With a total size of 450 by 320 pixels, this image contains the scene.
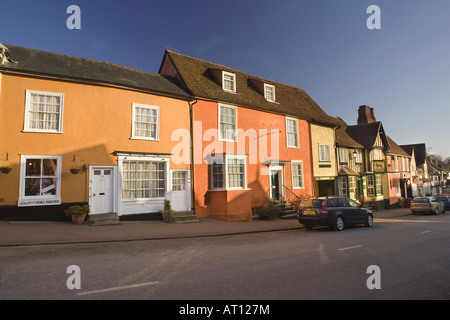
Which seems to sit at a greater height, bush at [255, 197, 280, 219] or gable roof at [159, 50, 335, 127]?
gable roof at [159, 50, 335, 127]

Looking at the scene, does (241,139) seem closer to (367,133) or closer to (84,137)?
(84,137)

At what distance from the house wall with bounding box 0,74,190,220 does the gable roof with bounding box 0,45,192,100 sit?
356mm

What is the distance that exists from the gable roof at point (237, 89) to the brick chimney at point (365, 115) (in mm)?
13591

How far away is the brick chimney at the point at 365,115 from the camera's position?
114 feet

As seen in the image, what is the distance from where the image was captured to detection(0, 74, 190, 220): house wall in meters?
11.7

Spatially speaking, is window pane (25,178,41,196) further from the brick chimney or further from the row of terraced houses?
the brick chimney

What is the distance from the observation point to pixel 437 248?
864 centimetres

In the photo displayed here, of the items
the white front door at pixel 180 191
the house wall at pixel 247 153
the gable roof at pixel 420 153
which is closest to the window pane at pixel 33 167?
the white front door at pixel 180 191

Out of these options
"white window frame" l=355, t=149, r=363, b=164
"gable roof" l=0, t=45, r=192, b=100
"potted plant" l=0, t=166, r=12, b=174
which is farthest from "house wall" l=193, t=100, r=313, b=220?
"potted plant" l=0, t=166, r=12, b=174

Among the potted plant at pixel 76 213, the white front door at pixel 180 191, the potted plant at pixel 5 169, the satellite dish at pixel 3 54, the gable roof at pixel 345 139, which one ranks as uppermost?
the satellite dish at pixel 3 54

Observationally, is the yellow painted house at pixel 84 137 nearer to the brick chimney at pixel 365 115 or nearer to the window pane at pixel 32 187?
the window pane at pixel 32 187

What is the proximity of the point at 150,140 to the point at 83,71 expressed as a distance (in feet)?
15.3

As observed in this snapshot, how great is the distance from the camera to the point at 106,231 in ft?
36.3

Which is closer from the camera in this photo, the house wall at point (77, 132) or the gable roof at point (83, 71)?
the house wall at point (77, 132)
